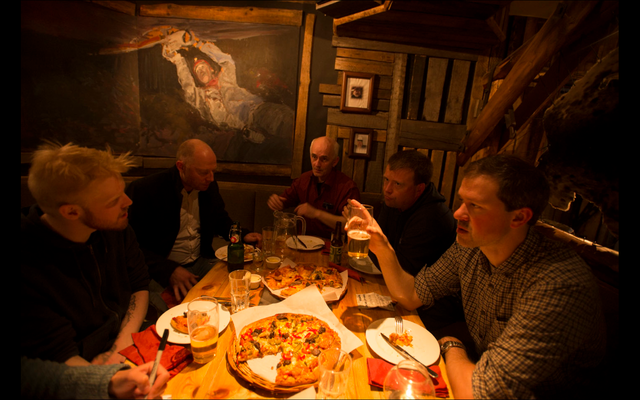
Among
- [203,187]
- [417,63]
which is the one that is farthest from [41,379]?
[417,63]

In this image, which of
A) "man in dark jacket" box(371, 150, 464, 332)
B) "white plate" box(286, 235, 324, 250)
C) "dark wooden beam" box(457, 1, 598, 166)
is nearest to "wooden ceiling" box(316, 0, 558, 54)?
"dark wooden beam" box(457, 1, 598, 166)

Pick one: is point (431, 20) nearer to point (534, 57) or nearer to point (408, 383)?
point (534, 57)

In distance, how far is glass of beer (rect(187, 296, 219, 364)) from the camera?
3.77 ft

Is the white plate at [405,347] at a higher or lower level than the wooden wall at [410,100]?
lower

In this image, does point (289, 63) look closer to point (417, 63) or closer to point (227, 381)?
point (417, 63)

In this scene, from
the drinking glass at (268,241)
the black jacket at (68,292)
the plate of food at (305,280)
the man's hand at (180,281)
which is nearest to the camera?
the black jacket at (68,292)

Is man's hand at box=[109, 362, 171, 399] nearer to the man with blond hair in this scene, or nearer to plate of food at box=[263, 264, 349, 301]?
the man with blond hair

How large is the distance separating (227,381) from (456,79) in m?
4.36

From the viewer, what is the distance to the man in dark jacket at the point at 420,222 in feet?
6.84

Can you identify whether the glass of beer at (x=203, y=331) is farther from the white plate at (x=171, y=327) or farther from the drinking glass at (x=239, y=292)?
the drinking glass at (x=239, y=292)

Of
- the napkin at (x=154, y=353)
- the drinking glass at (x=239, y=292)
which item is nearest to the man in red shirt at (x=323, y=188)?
the drinking glass at (x=239, y=292)

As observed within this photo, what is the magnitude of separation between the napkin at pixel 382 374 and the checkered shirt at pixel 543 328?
119 millimetres

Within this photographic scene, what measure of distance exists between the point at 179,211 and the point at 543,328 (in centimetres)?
262

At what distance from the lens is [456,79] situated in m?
4.06
